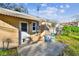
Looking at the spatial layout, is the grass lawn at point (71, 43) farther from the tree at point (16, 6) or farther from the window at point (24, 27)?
the tree at point (16, 6)

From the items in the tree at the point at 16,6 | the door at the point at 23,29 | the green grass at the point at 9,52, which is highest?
the tree at the point at 16,6

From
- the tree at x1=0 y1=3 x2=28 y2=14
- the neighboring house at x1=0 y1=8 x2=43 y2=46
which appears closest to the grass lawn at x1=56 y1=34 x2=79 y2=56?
the neighboring house at x1=0 y1=8 x2=43 y2=46

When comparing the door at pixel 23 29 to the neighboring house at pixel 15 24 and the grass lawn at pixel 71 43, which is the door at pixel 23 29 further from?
the grass lawn at pixel 71 43

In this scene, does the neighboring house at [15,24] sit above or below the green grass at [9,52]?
above

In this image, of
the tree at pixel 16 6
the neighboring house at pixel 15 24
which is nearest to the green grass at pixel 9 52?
the neighboring house at pixel 15 24

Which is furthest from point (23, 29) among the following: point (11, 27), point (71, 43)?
point (71, 43)

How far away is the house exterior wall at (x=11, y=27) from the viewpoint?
2.48 meters

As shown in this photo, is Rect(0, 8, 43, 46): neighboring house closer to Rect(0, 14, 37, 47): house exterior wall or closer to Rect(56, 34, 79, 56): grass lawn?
Rect(0, 14, 37, 47): house exterior wall

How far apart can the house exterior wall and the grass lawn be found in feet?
1.16

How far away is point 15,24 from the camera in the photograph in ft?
8.20

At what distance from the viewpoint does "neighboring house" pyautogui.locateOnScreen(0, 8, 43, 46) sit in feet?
8.15

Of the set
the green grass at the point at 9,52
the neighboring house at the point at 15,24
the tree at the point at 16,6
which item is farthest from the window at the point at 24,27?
the green grass at the point at 9,52

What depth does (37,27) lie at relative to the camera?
8.29ft

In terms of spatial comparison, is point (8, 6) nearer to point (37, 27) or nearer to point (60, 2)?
point (37, 27)
